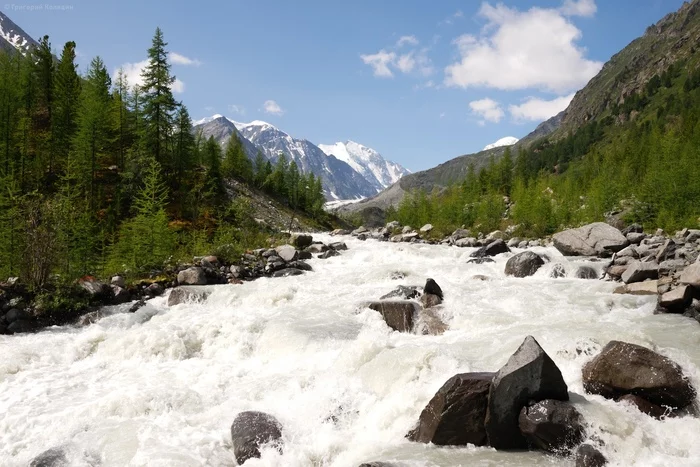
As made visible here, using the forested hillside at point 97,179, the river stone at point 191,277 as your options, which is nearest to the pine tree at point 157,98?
the forested hillside at point 97,179

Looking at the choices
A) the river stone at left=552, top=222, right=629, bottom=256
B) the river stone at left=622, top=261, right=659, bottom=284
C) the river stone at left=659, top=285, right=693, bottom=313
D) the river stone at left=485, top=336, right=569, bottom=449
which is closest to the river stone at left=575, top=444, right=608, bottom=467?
the river stone at left=485, top=336, right=569, bottom=449

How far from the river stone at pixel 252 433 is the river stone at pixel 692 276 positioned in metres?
14.6

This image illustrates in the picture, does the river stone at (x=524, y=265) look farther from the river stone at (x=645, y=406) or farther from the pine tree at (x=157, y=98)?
the pine tree at (x=157, y=98)

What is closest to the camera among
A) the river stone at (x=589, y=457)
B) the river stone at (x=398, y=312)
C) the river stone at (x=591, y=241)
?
the river stone at (x=589, y=457)

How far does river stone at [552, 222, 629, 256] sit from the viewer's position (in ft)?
89.6

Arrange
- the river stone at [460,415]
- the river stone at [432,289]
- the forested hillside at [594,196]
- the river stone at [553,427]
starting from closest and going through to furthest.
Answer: the river stone at [553,427], the river stone at [460,415], the river stone at [432,289], the forested hillside at [594,196]

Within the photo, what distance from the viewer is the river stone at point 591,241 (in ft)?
89.6

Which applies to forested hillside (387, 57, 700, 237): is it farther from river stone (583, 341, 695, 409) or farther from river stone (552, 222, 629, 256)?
river stone (583, 341, 695, 409)

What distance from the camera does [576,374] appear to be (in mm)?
9547

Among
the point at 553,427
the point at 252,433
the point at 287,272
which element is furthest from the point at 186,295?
the point at 553,427

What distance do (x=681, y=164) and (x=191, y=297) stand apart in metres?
45.0

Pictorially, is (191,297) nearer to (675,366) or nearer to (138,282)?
(138,282)

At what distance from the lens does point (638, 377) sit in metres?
8.30

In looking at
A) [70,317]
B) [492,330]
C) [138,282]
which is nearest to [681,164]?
[492,330]
